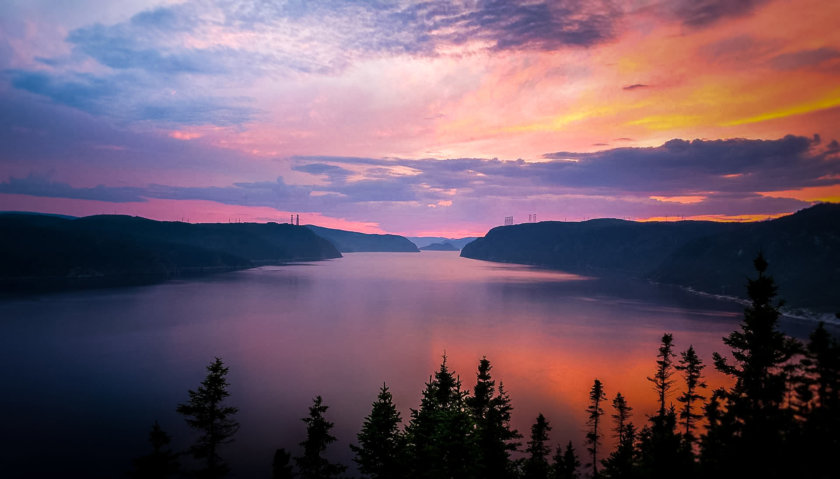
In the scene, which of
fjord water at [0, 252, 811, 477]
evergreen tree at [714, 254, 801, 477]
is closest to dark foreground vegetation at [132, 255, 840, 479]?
evergreen tree at [714, 254, 801, 477]

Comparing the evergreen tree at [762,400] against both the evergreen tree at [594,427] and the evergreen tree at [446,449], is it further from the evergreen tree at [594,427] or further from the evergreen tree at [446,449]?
the evergreen tree at [594,427]

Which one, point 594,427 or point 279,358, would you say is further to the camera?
point 279,358

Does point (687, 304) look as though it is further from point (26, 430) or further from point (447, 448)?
point (26, 430)

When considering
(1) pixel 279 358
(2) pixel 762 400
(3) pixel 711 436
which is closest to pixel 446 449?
(3) pixel 711 436

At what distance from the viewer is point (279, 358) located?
268 feet

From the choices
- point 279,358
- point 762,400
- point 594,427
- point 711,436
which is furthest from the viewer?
point 279,358

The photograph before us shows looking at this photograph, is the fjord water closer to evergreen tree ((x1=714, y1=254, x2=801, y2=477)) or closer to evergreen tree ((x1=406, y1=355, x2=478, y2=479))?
evergreen tree ((x1=406, y1=355, x2=478, y2=479))

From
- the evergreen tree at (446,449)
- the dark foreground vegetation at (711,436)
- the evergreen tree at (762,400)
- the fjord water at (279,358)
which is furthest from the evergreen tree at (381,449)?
the fjord water at (279,358)

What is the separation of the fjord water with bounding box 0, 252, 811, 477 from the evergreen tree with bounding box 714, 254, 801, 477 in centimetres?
2704

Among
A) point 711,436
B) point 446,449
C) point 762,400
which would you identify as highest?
point 762,400

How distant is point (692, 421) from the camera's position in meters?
50.2

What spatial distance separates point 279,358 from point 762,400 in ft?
254

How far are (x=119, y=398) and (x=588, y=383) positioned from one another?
71.2 meters

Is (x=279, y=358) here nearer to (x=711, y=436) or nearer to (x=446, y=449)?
(x=446, y=449)
